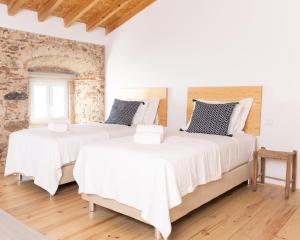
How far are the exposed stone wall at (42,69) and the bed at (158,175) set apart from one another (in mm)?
2154

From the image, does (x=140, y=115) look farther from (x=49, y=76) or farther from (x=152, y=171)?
(x=152, y=171)

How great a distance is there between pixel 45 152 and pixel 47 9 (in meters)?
2.33

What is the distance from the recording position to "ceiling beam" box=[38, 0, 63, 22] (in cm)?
406

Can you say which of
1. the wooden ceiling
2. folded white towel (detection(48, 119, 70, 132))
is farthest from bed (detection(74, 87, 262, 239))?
the wooden ceiling

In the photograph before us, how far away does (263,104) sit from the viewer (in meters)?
3.65

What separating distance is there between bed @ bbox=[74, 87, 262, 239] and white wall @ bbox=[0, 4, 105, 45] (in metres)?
2.67

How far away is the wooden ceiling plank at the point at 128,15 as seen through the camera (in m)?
4.72

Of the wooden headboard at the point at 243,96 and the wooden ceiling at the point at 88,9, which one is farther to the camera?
the wooden ceiling at the point at 88,9

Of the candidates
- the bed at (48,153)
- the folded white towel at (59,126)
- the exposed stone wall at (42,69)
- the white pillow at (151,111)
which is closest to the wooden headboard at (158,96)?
the white pillow at (151,111)

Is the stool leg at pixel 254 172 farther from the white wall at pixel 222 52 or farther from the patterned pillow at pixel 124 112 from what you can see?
the patterned pillow at pixel 124 112

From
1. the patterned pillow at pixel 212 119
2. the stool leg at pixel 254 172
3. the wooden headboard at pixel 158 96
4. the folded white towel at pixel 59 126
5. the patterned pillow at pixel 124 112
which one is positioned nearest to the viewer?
the stool leg at pixel 254 172

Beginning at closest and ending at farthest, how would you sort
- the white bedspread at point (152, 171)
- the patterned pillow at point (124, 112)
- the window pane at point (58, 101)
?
the white bedspread at point (152, 171) < the patterned pillow at point (124, 112) < the window pane at point (58, 101)

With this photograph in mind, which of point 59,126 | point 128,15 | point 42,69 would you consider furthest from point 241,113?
point 42,69

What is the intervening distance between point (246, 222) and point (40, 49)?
3.86m
